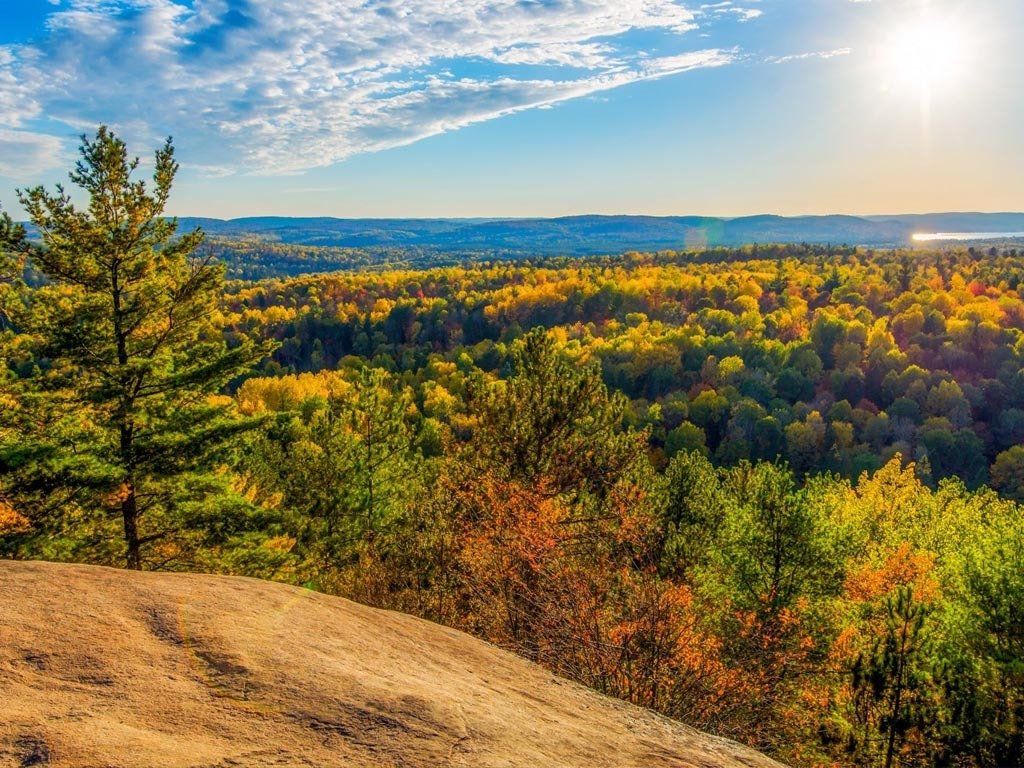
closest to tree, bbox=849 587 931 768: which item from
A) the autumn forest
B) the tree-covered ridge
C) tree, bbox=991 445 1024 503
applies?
the autumn forest

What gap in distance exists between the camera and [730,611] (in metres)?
20.7

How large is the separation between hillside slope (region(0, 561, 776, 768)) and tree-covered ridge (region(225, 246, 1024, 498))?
12854 millimetres

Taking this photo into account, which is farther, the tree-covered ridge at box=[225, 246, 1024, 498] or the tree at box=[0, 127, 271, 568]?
the tree-covered ridge at box=[225, 246, 1024, 498]

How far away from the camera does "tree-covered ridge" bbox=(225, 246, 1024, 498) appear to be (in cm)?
6975

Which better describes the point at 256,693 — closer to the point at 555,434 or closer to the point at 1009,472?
the point at 555,434

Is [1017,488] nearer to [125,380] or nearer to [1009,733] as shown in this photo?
[1009,733]

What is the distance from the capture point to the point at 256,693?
6.07 m

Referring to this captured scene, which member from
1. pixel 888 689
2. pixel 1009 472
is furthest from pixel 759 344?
pixel 888 689

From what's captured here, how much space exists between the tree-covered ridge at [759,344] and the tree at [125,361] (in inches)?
330

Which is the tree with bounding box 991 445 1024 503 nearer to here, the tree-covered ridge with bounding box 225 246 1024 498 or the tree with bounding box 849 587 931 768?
the tree-covered ridge with bounding box 225 246 1024 498

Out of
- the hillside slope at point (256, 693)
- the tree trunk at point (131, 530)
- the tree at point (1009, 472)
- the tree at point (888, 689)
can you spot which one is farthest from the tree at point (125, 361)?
the tree at point (1009, 472)

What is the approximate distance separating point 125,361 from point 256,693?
1050 centimetres

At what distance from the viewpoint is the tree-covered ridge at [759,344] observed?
69.8 m

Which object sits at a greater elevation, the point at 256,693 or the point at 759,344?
the point at 256,693
